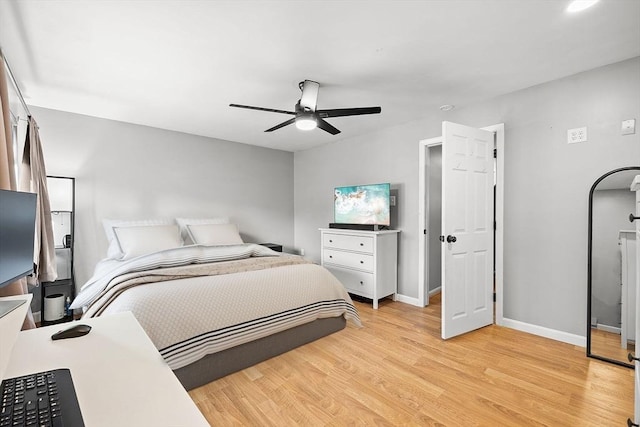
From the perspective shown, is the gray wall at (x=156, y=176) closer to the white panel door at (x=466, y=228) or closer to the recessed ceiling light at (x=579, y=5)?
the white panel door at (x=466, y=228)

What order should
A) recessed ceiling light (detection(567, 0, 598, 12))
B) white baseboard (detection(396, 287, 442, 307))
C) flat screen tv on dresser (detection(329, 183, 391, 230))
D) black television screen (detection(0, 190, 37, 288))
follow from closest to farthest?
black television screen (detection(0, 190, 37, 288)), recessed ceiling light (detection(567, 0, 598, 12)), white baseboard (detection(396, 287, 442, 307)), flat screen tv on dresser (detection(329, 183, 391, 230))

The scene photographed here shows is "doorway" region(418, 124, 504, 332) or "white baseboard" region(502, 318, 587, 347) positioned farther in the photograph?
"doorway" region(418, 124, 504, 332)

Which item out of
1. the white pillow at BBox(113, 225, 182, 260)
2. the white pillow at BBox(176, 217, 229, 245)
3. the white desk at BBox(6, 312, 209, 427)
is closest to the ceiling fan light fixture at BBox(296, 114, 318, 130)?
the white desk at BBox(6, 312, 209, 427)

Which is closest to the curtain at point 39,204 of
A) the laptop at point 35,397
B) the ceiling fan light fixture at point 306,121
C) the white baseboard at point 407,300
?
the laptop at point 35,397

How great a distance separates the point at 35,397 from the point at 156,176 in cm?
376

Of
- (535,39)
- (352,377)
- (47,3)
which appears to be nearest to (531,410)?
(352,377)

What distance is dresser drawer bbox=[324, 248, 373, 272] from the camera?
3.64 m

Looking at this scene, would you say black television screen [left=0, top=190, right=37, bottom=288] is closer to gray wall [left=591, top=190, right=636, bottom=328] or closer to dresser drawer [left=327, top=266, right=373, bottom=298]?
dresser drawer [left=327, top=266, right=373, bottom=298]

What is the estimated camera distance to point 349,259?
387 cm

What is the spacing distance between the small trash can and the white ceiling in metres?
2.06

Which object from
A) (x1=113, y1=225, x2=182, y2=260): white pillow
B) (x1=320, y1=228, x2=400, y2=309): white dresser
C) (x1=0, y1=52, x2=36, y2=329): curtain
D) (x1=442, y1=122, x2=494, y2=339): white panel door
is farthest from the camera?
(x1=320, y1=228, x2=400, y2=309): white dresser

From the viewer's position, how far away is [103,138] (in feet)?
11.8

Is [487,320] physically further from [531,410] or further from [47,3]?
[47,3]

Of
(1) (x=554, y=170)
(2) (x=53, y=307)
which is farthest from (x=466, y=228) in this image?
(2) (x=53, y=307)
